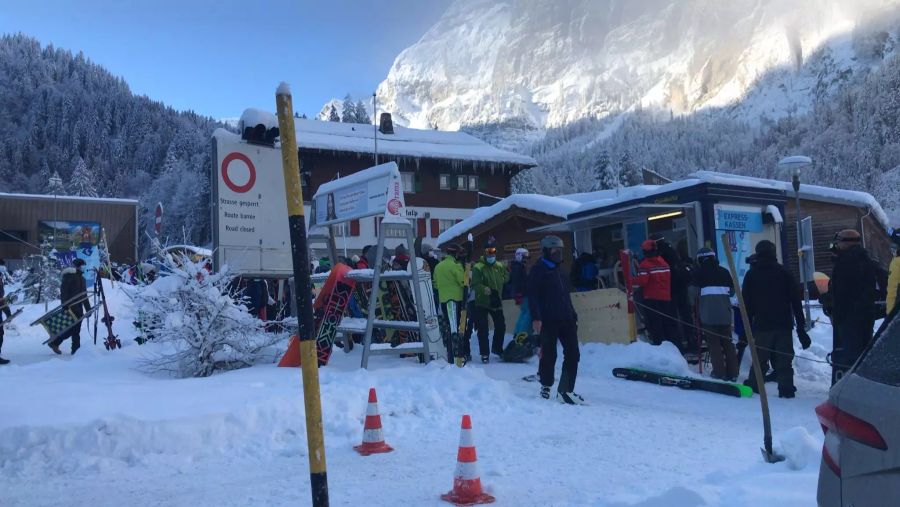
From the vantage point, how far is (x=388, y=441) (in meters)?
6.03

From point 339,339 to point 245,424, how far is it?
5.67 meters

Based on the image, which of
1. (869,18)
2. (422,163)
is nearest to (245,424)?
(422,163)

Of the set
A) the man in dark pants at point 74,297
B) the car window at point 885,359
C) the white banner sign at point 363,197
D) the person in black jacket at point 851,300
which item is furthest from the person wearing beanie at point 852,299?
the man in dark pants at point 74,297

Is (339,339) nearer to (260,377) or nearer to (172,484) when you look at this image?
(260,377)

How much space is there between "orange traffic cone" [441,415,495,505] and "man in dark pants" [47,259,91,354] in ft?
33.1

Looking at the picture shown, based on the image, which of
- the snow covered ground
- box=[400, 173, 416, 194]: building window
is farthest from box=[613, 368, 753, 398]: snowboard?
box=[400, 173, 416, 194]: building window

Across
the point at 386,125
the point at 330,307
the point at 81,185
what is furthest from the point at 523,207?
the point at 81,185

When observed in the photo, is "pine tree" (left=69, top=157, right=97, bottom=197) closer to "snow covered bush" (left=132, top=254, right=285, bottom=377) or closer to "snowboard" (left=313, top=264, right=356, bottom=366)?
"snow covered bush" (left=132, top=254, right=285, bottom=377)

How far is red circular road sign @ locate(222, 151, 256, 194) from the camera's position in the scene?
9828 mm

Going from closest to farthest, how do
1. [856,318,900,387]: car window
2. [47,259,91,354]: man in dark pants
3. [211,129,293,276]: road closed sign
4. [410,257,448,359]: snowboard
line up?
[856,318,900,387]: car window < [410,257,448,359]: snowboard < [211,129,293,276]: road closed sign < [47,259,91,354]: man in dark pants

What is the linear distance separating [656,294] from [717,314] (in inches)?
52.0

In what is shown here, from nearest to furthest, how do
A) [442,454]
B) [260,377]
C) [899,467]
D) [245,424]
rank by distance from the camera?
[899,467] < [442,454] < [245,424] < [260,377]

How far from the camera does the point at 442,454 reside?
5.62 m

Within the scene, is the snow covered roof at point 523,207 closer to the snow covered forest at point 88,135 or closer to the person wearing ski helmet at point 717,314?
the person wearing ski helmet at point 717,314
